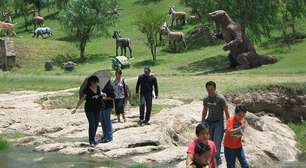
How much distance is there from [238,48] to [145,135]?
850 inches

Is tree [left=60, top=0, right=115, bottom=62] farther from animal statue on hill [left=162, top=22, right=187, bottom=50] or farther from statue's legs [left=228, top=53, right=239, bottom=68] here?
statue's legs [left=228, top=53, right=239, bottom=68]

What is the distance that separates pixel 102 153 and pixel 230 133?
497 cm

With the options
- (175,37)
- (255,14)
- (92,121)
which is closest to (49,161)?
(92,121)

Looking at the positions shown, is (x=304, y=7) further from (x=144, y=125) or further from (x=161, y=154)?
(x=161, y=154)

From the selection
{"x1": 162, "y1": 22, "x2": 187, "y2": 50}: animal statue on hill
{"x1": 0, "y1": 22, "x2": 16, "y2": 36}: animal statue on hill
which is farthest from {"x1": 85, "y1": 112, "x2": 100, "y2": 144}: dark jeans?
{"x1": 0, "y1": 22, "x2": 16, "y2": 36}: animal statue on hill

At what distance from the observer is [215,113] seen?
1383cm

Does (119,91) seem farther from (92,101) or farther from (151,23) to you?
(151,23)

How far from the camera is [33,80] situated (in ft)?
120

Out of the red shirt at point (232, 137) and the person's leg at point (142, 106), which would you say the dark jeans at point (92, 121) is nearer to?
the person's leg at point (142, 106)

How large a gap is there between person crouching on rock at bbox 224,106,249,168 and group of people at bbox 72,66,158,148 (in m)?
5.16

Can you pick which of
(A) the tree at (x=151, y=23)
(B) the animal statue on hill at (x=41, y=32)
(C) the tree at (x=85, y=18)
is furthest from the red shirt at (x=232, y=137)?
(B) the animal statue on hill at (x=41, y=32)

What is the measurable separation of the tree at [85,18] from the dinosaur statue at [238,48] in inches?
612

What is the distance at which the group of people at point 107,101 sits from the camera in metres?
16.9

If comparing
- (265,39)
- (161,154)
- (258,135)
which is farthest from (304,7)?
(161,154)
